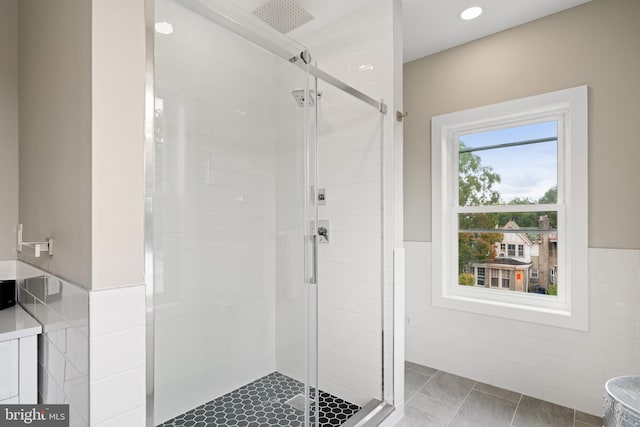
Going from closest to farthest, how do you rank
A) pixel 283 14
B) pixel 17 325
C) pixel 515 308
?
pixel 17 325, pixel 283 14, pixel 515 308

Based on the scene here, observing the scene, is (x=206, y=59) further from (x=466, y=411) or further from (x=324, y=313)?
(x=466, y=411)

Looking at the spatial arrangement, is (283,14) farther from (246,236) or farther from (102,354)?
(102,354)

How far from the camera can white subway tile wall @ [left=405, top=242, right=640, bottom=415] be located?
1.98 meters

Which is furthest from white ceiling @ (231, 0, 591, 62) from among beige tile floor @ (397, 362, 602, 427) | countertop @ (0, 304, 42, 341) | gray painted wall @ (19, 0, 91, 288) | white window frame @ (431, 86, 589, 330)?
beige tile floor @ (397, 362, 602, 427)

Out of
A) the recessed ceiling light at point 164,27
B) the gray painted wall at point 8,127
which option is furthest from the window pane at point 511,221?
the gray painted wall at point 8,127

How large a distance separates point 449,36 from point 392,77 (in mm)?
864

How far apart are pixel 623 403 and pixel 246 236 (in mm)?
1987

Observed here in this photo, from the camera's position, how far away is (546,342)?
2.22 meters

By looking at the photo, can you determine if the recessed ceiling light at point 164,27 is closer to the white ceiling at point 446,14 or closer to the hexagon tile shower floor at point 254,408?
the white ceiling at point 446,14

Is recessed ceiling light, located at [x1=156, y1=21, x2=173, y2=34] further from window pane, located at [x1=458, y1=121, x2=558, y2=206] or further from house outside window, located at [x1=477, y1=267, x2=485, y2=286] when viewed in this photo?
house outside window, located at [x1=477, y1=267, x2=485, y2=286]

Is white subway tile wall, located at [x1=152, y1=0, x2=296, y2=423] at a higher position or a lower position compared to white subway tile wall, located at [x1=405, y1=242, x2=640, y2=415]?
higher

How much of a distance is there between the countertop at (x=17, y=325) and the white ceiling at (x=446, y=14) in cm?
194

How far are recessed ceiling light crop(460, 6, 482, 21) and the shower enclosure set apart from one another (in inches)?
36.6

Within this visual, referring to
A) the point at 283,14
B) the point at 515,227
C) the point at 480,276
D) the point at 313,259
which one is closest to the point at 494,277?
the point at 480,276
